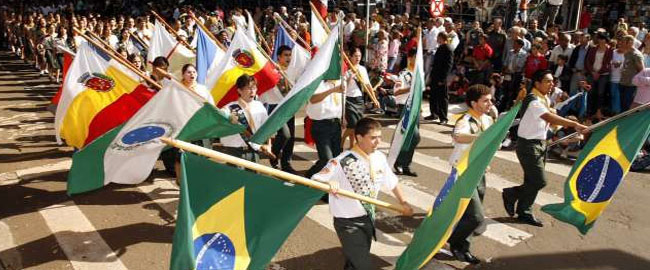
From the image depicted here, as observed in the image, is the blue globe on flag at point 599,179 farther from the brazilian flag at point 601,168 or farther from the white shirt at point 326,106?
the white shirt at point 326,106

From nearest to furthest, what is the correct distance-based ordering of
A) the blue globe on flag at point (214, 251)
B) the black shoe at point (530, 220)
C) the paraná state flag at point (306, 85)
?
the blue globe on flag at point (214, 251) → the paraná state flag at point (306, 85) → the black shoe at point (530, 220)

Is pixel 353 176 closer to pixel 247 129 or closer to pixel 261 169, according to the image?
pixel 261 169

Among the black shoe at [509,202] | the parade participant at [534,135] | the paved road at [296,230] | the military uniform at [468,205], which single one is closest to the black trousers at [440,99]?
the paved road at [296,230]

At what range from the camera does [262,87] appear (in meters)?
9.01

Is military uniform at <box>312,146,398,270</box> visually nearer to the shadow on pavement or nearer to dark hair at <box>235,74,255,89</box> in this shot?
the shadow on pavement

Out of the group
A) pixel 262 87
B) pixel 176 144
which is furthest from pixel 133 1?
pixel 176 144

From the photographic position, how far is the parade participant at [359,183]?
4.54m

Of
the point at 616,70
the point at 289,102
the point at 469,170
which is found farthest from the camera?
the point at 616,70

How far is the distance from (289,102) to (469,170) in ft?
8.69

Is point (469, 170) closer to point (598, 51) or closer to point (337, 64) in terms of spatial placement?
point (337, 64)

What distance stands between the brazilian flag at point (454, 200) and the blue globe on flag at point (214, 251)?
4.66 feet

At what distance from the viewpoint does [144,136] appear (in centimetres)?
589

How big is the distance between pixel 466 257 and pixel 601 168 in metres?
1.63

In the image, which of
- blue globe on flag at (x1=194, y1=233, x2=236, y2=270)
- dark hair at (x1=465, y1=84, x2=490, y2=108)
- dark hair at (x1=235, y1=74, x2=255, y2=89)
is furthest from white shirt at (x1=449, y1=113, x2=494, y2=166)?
blue globe on flag at (x1=194, y1=233, x2=236, y2=270)
